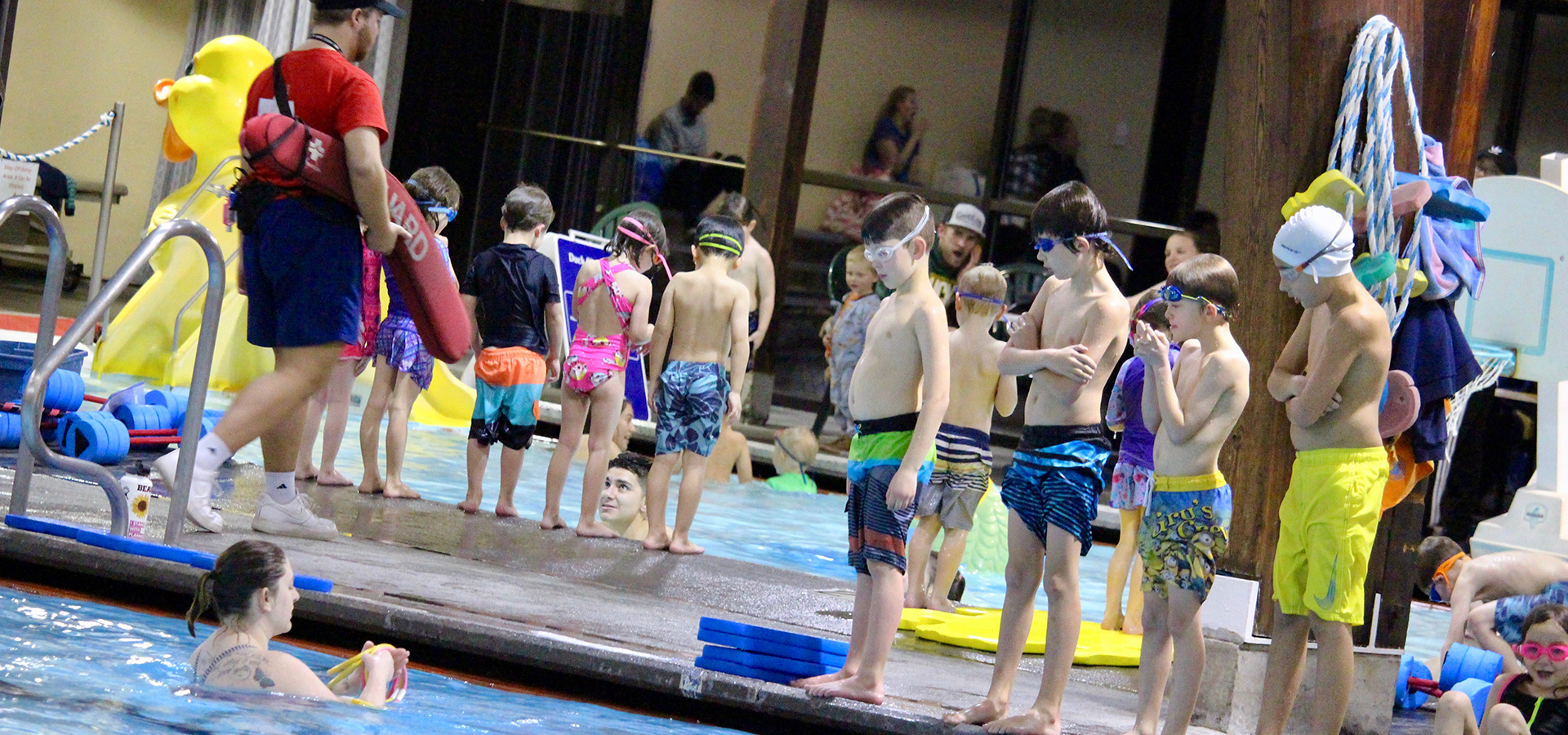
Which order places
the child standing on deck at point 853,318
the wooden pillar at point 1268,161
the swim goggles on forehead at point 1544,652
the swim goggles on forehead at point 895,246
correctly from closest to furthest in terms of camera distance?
the swim goggles on forehead at point 895,246
the swim goggles on forehead at point 1544,652
the wooden pillar at point 1268,161
the child standing on deck at point 853,318

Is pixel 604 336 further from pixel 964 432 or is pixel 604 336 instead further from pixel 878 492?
pixel 878 492

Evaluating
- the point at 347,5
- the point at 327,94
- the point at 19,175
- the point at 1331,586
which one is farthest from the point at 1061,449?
the point at 19,175

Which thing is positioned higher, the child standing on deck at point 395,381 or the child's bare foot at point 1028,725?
the child standing on deck at point 395,381

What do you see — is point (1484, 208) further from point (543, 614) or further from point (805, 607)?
point (543, 614)

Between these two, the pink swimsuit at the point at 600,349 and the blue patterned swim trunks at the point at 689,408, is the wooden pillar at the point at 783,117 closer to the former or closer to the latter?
the pink swimsuit at the point at 600,349

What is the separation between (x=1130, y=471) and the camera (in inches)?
245

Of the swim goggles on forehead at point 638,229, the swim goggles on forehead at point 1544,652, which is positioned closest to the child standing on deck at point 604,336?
the swim goggles on forehead at point 638,229

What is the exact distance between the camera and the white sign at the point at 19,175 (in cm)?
1124

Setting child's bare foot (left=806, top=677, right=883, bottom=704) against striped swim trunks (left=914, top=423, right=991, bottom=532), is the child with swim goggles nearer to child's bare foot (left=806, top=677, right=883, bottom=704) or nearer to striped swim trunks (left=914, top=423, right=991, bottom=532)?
child's bare foot (left=806, top=677, right=883, bottom=704)

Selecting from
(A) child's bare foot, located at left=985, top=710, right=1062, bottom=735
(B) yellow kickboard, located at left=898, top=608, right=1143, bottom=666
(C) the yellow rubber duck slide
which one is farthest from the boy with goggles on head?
(C) the yellow rubber duck slide

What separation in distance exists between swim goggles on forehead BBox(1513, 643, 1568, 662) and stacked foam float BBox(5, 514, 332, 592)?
3.58 metres

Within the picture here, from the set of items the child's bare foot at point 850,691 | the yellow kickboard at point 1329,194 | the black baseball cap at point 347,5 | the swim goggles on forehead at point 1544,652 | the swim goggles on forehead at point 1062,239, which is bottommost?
the child's bare foot at point 850,691

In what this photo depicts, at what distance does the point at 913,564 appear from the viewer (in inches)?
257

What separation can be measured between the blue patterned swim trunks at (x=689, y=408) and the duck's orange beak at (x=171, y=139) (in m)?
5.74
